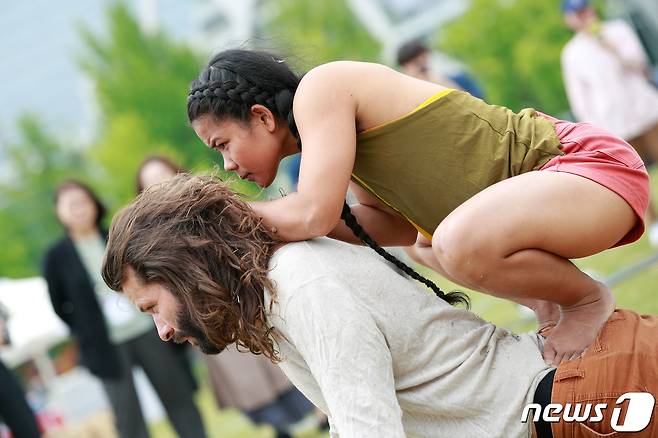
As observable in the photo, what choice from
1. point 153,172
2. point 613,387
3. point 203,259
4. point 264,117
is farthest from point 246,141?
point 153,172

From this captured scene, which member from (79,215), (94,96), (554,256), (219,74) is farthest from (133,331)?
(94,96)

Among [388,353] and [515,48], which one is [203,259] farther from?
[515,48]

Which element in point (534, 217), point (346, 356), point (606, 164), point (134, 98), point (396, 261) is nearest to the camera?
point (346, 356)

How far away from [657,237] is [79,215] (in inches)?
176

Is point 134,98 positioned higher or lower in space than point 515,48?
higher

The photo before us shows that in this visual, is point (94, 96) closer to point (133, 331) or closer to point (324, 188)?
point (133, 331)

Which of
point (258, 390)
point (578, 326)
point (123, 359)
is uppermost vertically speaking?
point (578, 326)

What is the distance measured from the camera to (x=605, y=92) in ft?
28.6

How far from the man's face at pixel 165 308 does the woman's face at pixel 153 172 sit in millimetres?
3964

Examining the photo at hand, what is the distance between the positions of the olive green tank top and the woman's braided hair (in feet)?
0.71

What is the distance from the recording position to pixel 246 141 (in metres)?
2.85

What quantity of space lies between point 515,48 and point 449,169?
22.3 metres

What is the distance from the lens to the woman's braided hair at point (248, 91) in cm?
281

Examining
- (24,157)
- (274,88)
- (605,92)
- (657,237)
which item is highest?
(274,88)
